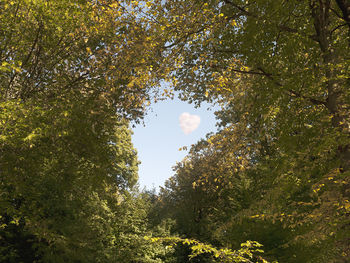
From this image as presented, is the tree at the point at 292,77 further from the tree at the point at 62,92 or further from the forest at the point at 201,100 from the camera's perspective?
the tree at the point at 62,92

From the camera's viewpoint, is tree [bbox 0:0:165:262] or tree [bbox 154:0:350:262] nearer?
tree [bbox 154:0:350:262]

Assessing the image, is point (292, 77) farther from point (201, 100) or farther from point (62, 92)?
point (62, 92)

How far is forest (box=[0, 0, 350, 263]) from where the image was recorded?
6.03 metres

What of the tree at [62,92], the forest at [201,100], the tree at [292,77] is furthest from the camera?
the tree at [62,92]

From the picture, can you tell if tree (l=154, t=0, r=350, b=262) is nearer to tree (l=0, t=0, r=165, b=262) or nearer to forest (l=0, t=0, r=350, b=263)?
forest (l=0, t=0, r=350, b=263)

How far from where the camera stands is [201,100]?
364 inches

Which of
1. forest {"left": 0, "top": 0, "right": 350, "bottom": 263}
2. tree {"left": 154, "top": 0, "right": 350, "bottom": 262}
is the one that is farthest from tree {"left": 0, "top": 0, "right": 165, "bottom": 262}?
tree {"left": 154, "top": 0, "right": 350, "bottom": 262}

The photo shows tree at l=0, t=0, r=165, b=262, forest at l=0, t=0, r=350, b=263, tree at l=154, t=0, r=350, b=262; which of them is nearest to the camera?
tree at l=154, t=0, r=350, b=262

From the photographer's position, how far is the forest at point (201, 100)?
19.8 feet

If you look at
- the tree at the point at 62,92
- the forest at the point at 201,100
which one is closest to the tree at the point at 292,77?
the forest at the point at 201,100

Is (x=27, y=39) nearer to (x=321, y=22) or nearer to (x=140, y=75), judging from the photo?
(x=140, y=75)

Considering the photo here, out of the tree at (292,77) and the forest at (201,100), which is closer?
the tree at (292,77)

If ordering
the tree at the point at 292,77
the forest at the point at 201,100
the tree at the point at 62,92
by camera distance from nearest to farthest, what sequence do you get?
the tree at the point at 292,77, the forest at the point at 201,100, the tree at the point at 62,92

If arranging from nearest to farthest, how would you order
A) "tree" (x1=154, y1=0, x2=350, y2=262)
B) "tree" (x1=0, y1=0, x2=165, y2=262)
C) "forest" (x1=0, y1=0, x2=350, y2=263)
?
"tree" (x1=154, y1=0, x2=350, y2=262) < "forest" (x1=0, y1=0, x2=350, y2=263) < "tree" (x1=0, y1=0, x2=165, y2=262)
